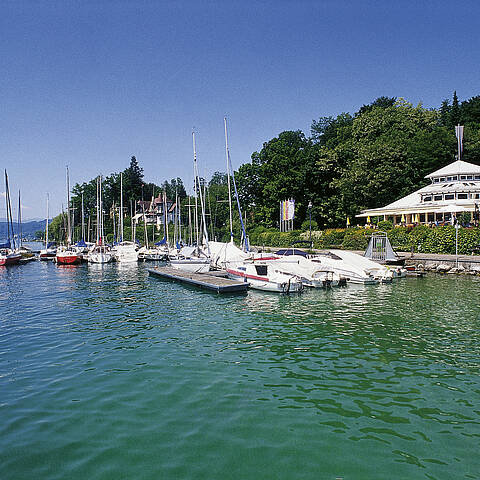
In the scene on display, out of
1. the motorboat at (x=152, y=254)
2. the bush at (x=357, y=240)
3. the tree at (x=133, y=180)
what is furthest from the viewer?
the tree at (x=133, y=180)

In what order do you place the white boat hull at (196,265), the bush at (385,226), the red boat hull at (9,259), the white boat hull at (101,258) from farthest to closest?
the white boat hull at (101,258)
the red boat hull at (9,259)
the bush at (385,226)
the white boat hull at (196,265)

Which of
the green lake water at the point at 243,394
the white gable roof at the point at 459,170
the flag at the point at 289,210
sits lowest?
the green lake water at the point at 243,394

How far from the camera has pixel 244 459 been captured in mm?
7312

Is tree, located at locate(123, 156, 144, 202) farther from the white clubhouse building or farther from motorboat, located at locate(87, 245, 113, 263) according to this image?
the white clubhouse building

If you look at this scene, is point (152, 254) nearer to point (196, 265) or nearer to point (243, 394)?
point (196, 265)

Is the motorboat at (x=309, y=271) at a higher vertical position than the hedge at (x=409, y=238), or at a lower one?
lower

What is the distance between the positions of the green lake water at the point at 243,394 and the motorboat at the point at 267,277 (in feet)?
16.7

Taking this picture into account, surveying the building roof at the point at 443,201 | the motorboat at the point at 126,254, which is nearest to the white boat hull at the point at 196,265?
the motorboat at the point at 126,254

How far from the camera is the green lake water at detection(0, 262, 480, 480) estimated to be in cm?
727

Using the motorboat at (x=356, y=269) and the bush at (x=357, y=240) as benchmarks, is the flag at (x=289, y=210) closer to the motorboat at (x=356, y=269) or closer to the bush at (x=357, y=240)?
the bush at (x=357, y=240)

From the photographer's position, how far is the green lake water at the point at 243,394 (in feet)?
23.8

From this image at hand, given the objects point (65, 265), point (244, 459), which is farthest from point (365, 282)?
point (65, 265)

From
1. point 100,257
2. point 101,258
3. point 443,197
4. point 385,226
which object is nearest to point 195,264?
point 101,258

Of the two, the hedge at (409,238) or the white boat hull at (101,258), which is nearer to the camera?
the hedge at (409,238)
